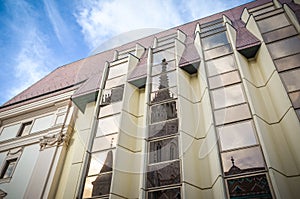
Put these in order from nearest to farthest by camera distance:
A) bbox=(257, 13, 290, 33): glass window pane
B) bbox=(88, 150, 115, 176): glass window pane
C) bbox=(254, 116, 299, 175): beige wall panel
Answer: bbox=(254, 116, 299, 175): beige wall panel, bbox=(88, 150, 115, 176): glass window pane, bbox=(257, 13, 290, 33): glass window pane

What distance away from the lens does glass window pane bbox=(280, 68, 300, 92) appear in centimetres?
787

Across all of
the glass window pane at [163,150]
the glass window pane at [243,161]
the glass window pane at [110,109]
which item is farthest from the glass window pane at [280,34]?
the glass window pane at [110,109]

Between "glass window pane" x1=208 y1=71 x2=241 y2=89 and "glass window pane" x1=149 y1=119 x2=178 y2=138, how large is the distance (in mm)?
1921

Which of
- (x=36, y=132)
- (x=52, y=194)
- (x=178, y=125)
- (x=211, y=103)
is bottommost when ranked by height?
(x=52, y=194)

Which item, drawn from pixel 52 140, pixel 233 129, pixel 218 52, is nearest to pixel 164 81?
pixel 218 52

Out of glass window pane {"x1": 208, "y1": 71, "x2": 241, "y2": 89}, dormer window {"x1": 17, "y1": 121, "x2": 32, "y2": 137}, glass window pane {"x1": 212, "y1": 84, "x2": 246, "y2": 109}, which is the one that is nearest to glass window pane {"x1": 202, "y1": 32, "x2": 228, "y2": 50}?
glass window pane {"x1": 208, "y1": 71, "x2": 241, "y2": 89}

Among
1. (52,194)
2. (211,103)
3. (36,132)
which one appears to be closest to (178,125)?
(211,103)

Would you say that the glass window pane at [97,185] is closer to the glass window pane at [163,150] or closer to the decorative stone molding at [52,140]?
the glass window pane at [163,150]

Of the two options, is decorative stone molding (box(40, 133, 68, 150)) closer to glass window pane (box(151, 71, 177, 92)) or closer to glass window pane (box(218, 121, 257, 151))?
glass window pane (box(151, 71, 177, 92))

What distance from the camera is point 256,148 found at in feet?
23.4

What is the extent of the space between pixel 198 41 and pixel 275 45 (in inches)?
131

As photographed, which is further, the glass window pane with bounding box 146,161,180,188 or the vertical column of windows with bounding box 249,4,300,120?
the vertical column of windows with bounding box 249,4,300,120

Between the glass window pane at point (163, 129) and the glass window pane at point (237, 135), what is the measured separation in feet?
5.07

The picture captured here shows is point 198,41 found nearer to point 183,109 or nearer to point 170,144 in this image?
point 183,109
